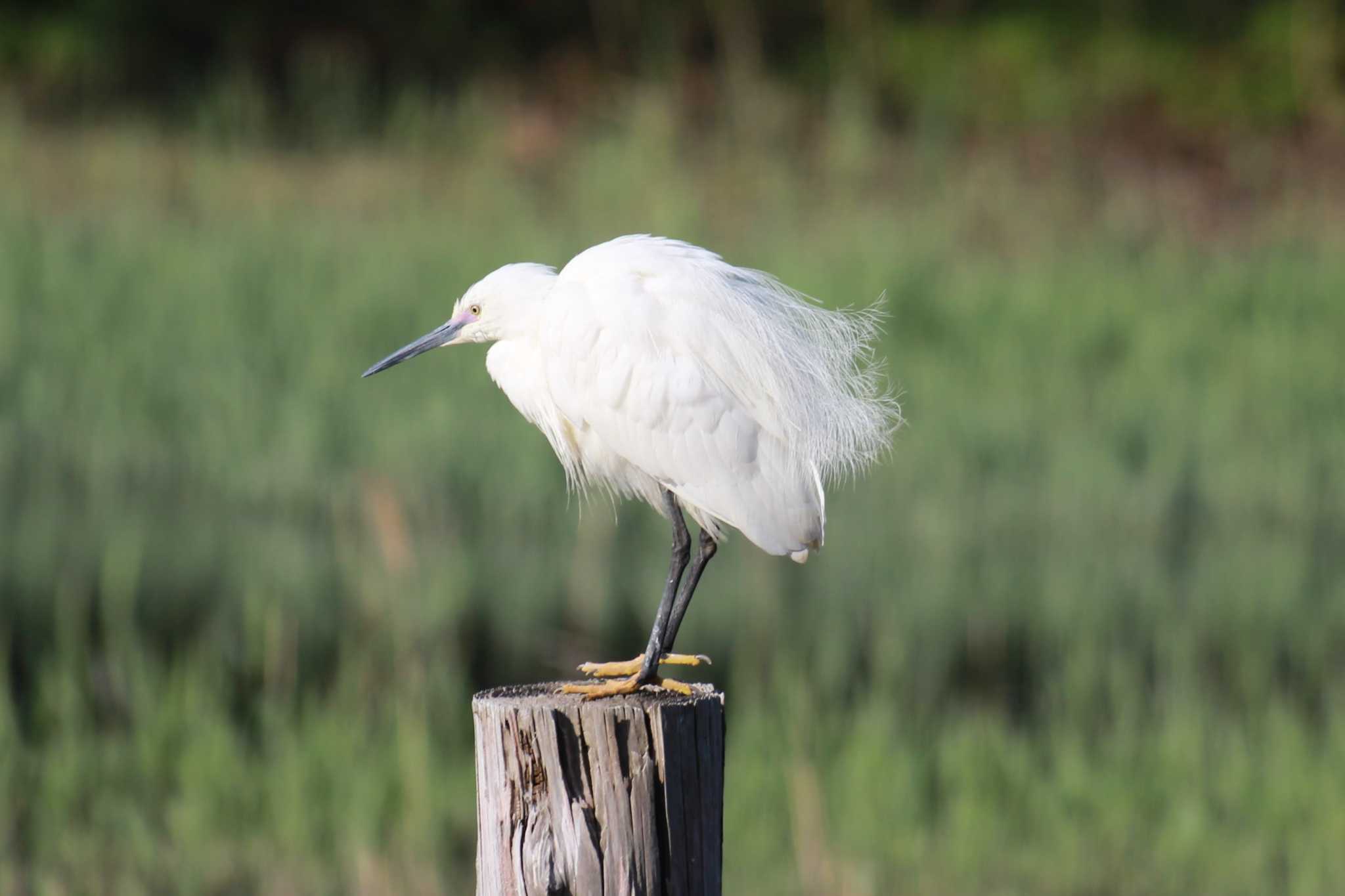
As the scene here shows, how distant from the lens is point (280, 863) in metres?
3.50

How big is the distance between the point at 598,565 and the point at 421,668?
2.80ft

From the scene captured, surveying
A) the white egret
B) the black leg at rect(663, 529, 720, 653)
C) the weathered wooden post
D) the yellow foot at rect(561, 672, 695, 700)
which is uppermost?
the white egret

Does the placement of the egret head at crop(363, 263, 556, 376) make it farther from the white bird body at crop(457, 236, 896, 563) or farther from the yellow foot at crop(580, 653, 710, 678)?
the yellow foot at crop(580, 653, 710, 678)

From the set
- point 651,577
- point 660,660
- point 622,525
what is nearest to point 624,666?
point 660,660

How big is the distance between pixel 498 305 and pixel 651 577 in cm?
298

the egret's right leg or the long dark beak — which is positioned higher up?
the long dark beak

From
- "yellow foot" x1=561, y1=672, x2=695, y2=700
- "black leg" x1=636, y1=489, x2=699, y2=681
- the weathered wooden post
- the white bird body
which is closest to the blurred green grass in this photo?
"black leg" x1=636, y1=489, x2=699, y2=681

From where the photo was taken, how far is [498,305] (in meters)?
1.96

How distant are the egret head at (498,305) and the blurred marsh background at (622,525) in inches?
43.8

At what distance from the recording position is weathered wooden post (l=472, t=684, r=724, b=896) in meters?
1.62

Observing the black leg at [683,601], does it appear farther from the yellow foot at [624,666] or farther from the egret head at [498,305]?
the egret head at [498,305]

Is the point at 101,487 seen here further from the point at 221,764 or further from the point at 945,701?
the point at 945,701

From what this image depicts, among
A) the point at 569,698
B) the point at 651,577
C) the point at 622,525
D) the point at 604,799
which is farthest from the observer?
the point at 622,525

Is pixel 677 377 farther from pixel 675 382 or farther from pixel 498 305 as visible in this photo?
pixel 498 305
